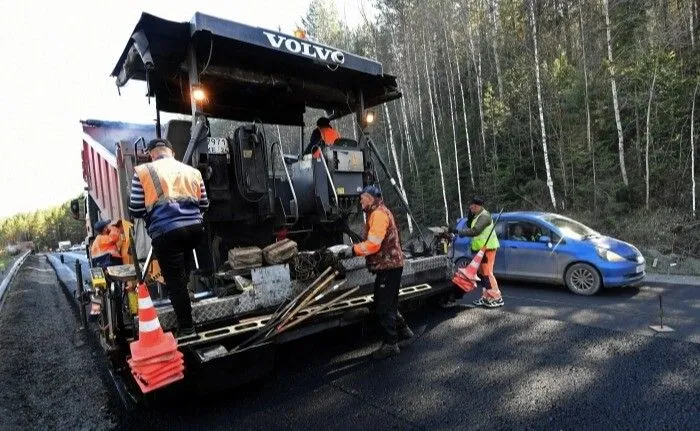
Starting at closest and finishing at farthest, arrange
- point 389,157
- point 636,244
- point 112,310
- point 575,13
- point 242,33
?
1. point 112,310
2. point 242,33
3. point 636,244
4. point 575,13
5. point 389,157

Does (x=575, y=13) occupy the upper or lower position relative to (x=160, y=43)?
upper

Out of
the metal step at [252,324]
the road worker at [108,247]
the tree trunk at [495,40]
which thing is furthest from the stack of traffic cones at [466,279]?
the tree trunk at [495,40]

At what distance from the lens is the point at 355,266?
14.6 feet

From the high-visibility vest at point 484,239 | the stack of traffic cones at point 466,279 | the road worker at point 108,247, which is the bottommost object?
the stack of traffic cones at point 466,279

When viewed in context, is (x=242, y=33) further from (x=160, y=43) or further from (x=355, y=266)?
(x=355, y=266)

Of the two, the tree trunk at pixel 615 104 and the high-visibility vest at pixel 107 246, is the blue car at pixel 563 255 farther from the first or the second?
the tree trunk at pixel 615 104

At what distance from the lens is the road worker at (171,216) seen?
307 cm

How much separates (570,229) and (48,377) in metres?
7.91

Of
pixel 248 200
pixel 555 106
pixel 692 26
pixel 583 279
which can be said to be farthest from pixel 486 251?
pixel 692 26

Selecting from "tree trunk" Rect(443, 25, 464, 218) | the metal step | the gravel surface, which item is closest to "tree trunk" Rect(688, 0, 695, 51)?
"tree trunk" Rect(443, 25, 464, 218)

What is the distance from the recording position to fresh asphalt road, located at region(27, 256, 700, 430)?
117 inches

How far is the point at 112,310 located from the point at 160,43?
2.44m

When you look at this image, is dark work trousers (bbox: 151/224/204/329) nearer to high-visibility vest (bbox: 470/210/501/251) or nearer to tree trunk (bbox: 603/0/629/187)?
high-visibility vest (bbox: 470/210/501/251)

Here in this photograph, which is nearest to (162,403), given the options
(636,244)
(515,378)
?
(515,378)
